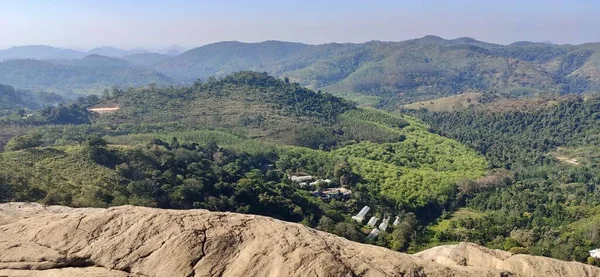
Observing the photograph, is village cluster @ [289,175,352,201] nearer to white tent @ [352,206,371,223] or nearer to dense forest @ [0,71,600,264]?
dense forest @ [0,71,600,264]

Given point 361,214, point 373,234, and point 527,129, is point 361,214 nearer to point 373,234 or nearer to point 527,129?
point 373,234

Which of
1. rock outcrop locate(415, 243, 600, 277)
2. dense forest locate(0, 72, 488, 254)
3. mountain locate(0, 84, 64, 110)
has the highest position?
rock outcrop locate(415, 243, 600, 277)

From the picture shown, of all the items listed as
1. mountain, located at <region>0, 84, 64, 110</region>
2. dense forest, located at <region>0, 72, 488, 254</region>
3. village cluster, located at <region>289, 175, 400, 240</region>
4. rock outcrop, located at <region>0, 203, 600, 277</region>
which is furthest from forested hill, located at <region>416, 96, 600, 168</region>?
mountain, located at <region>0, 84, 64, 110</region>

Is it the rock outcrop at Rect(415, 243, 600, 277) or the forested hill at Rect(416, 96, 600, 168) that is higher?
the rock outcrop at Rect(415, 243, 600, 277)

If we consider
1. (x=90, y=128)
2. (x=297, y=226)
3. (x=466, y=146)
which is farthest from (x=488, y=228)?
(x=90, y=128)

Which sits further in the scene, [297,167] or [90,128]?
[90,128]

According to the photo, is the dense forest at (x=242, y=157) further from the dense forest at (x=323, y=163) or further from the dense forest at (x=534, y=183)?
the dense forest at (x=534, y=183)

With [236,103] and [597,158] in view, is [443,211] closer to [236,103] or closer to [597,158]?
[597,158]

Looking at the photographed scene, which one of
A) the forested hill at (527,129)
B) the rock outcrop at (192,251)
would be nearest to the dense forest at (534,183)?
the forested hill at (527,129)
